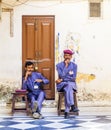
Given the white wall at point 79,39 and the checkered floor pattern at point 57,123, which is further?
the white wall at point 79,39

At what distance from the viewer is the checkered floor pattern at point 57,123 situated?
689 cm

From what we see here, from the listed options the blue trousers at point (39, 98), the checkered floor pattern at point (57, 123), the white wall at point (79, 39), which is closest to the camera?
the checkered floor pattern at point (57, 123)

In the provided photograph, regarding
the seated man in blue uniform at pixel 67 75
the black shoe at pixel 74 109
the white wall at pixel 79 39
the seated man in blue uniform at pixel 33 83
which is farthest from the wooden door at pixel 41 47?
the black shoe at pixel 74 109

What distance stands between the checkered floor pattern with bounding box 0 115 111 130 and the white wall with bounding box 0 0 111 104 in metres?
1.10

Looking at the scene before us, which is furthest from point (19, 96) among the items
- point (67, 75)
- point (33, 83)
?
point (67, 75)

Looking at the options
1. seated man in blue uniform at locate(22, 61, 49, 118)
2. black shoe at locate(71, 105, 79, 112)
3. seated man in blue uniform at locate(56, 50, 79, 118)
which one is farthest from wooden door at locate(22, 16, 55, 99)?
black shoe at locate(71, 105, 79, 112)

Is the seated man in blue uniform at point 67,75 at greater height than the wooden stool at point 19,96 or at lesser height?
greater

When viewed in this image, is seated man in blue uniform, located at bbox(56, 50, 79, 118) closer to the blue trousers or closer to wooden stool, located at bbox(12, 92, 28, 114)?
the blue trousers

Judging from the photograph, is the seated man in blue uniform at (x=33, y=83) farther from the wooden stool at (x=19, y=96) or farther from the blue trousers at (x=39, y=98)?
the wooden stool at (x=19, y=96)

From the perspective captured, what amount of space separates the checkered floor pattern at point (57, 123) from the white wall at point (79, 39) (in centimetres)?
A: 110

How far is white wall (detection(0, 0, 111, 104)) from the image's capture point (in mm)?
8852

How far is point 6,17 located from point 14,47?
634mm

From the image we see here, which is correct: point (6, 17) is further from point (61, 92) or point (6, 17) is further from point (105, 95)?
point (105, 95)

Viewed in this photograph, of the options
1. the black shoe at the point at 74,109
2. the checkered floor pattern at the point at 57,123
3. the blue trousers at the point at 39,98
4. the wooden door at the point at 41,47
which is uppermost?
the wooden door at the point at 41,47
